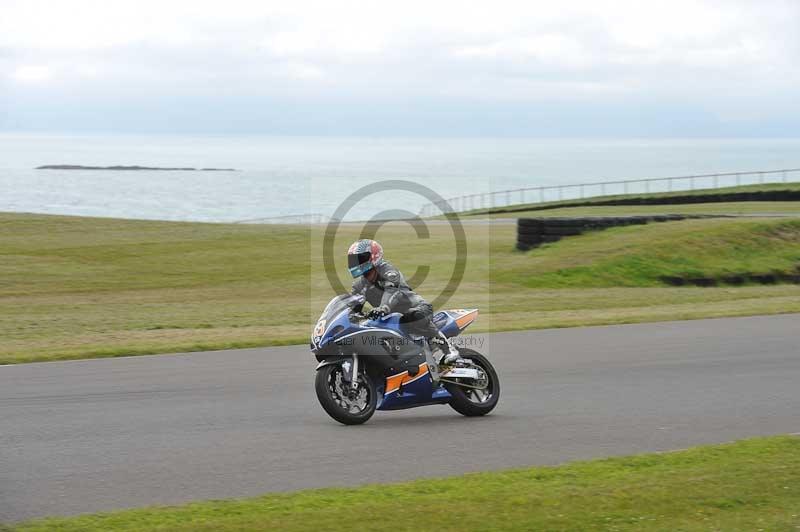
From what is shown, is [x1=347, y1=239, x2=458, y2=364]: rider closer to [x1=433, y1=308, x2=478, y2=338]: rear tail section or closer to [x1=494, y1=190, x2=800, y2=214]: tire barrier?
[x1=433, y1=308, x2=478, y2=338]: rear tail section

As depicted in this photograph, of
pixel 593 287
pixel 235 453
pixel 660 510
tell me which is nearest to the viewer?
pixel 660 510

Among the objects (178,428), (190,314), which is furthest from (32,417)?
(190,314)

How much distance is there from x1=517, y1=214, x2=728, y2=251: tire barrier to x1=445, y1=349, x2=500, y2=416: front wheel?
20.0 m

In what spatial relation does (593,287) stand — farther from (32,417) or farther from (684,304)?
(32,417)

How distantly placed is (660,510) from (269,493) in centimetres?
267

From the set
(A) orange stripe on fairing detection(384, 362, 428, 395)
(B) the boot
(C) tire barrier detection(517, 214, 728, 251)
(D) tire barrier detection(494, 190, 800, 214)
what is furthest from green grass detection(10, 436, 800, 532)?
(D) tire barrier detection(494, 190, 800, 214)

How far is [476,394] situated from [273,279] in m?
17.8

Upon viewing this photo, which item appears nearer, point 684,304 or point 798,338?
point 798,338

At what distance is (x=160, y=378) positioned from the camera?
43.3 feet

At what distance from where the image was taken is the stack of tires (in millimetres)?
30797

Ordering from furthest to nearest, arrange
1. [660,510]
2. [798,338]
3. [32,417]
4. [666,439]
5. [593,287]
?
[593,287], [798,338], [32,417], [666,439], [660,510]

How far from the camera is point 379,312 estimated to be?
10203mm

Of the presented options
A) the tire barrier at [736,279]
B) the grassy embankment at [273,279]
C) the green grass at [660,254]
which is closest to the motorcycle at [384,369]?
the grassy embankment at [273,279]

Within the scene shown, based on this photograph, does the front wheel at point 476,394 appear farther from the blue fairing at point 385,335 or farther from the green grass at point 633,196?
the green grass at point 633,196
